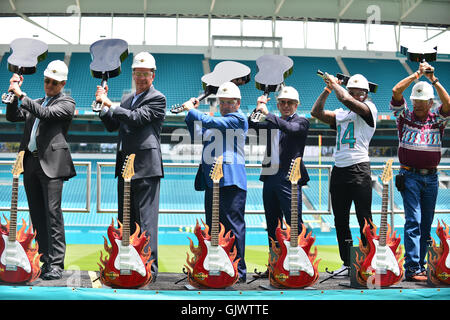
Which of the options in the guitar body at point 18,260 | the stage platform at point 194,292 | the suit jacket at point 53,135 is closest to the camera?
the stage platform at point 194,292

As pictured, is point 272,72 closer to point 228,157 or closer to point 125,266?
point 228,157

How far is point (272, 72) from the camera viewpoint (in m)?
3.61

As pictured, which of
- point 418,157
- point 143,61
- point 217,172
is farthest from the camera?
point 418,157

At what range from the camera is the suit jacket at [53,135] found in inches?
128

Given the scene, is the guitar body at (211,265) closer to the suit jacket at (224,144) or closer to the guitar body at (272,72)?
the suit jacket at (224,144)

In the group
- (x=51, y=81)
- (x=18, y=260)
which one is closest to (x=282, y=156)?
(x=51, y=81)

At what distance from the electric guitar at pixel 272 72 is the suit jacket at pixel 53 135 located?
4.52 feet

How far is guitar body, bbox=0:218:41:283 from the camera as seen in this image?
2.92 meters

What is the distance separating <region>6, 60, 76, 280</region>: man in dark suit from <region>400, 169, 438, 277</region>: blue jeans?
2.44 m

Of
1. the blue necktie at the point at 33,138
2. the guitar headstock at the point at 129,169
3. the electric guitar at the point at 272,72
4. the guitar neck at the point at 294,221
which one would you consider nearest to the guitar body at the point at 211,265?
the guitar neck at the point at 294,221

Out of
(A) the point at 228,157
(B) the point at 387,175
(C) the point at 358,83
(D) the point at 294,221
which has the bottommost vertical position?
(D) the point at 294,221

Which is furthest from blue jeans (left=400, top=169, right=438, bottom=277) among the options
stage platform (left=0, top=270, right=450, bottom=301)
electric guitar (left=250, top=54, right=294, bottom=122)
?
electric guitar (left=250, top=54, right=294, bottom=122)

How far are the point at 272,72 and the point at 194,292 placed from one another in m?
1.72

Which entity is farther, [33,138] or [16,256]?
[33,138]
